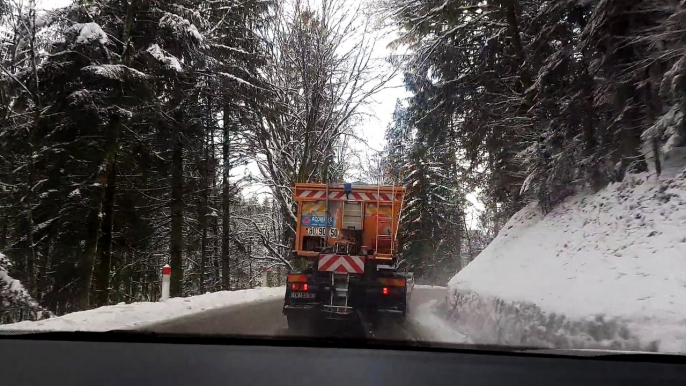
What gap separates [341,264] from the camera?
884cm

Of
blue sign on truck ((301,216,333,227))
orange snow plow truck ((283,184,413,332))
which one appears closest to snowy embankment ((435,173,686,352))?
orange snow plow truck ((283,184,413,332))

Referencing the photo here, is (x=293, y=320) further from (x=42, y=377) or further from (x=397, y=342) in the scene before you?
(x=42, y=377)

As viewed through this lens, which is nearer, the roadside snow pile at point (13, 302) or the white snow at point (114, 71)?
the roadside snow pile at point (13, 302)

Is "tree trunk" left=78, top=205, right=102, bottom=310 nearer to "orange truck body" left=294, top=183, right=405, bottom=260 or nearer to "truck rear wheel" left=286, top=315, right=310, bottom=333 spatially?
"orange truck body" left=294, top=183, right=405, bottom=260

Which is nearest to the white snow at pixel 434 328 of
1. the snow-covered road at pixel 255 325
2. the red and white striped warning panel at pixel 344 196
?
the snow-covered road at pixel 255 325

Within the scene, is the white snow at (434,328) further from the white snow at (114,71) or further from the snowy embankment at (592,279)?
the white snow at (114,71)

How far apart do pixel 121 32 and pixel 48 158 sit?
12.1 ft

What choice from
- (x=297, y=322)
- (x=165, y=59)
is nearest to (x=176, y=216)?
(x=165, y=59)

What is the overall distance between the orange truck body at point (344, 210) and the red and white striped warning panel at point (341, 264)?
112 centimetres

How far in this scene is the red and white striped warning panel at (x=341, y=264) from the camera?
8820 millimetres

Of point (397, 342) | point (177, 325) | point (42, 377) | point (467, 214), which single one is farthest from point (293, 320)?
point (467, 214)

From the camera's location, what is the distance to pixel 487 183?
51.7ft

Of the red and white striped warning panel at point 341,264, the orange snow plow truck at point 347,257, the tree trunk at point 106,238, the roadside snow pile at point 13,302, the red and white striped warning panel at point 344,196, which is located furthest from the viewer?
the tree trunk at point 106,238

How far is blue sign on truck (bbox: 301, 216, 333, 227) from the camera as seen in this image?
10148 millimetres
